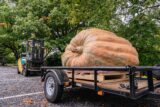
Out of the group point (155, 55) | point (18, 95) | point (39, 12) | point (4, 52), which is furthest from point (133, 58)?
point (4, 52)

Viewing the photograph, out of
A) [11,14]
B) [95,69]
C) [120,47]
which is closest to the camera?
[95,69]

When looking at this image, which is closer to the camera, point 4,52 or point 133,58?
point 133,58

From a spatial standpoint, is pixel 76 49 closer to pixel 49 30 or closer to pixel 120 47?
pixel 120 47

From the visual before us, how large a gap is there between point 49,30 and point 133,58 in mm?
11094

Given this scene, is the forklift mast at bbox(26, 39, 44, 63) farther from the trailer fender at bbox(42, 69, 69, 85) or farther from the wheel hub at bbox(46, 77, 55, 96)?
the trailer fender at bbox(42, 69, 69, 85)

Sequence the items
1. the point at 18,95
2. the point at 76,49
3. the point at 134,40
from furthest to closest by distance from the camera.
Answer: the point at 134,40
the point at 18,95
the point at 76,49

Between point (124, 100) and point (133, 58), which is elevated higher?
point (133, 58)

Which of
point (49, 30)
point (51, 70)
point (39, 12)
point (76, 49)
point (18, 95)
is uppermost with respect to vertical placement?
point (39, 12)

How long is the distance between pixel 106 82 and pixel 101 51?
2.86ft

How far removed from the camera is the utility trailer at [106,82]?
138 inches

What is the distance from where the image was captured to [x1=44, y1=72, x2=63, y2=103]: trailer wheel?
492 centimetres

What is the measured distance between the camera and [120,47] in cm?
518

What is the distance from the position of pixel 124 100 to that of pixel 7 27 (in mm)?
18042

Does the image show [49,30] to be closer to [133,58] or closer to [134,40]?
[134,40]
